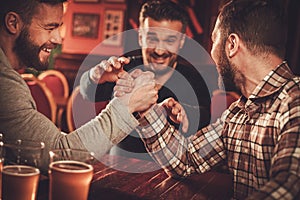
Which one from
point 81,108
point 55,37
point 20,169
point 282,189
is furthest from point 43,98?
point 282,189

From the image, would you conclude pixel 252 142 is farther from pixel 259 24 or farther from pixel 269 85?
pixel 259 24

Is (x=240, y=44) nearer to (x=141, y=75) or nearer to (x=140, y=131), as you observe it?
(x=141, y=75)

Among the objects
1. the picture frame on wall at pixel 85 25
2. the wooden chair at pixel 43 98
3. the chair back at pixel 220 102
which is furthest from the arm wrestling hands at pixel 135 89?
the picture frame on wall at pixel 85 25

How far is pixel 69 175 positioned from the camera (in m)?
1.00

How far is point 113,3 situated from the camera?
21.0 feet

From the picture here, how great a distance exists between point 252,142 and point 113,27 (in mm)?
5172

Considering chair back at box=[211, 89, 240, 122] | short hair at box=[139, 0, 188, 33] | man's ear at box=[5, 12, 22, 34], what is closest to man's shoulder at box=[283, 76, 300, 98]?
man's ear at box=[5, 12, 22, 34]

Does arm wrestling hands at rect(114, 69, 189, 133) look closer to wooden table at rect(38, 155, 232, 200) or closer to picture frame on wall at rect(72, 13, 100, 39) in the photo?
wooden table at rect(38, 155, 232, 200)

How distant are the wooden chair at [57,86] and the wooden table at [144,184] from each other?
2114mm

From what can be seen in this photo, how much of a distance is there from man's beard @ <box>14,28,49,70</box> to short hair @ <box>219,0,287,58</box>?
837 mm

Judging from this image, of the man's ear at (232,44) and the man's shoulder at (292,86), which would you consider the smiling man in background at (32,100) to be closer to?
the man's ear at (232,44)

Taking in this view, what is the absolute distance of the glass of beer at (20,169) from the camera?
3.33 ft

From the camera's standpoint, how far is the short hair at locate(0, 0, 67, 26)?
1684 mm

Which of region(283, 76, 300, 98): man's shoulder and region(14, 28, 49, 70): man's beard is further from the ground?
region(14, 28, 49, 70): man's beard
